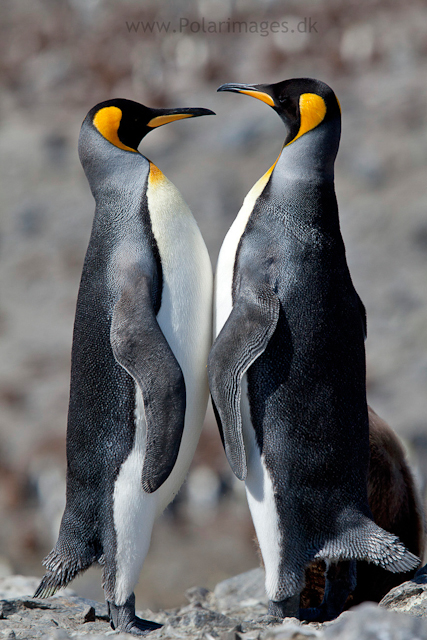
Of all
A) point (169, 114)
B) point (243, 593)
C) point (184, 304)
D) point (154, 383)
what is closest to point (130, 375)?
point (154, 383)

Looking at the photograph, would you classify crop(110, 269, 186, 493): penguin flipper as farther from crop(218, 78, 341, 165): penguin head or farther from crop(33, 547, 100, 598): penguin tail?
crop(218, 78, 341, 165): penguin head

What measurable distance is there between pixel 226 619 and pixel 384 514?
96 centimetres

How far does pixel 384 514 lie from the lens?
8.63 feet

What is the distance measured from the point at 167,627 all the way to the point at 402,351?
20.9 feet

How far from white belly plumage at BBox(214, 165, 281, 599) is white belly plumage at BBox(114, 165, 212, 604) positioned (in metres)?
0.08

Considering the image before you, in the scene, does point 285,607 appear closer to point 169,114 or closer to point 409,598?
point 409,598

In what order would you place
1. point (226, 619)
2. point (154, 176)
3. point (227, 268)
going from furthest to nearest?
point (154, 176) < point (227, 268) < point (226, 619)

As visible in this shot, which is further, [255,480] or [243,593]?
[243,593]

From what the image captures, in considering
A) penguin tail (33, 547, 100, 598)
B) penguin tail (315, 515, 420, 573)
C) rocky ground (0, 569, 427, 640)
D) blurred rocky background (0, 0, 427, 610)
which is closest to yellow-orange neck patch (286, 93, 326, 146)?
penguin tail (315, 515, 420, 573)

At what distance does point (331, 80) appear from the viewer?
1138 cm

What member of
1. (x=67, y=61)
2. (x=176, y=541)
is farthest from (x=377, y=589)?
(x=67, y=61)

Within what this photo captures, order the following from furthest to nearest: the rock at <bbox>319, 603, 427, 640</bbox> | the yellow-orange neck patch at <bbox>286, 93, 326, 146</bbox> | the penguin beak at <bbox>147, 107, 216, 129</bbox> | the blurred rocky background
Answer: the blurred rocky background < the penguin beak at <bbox>147, 107, 216, 129</bbox> < the yellow-orange neck patch at <bbox>286, 93, 326, 146</bbox> < the rock at <bbox>319, 603, 427, 640</bbox>

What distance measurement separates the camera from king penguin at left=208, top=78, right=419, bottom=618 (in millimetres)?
2092

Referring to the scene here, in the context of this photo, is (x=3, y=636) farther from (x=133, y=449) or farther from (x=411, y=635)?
(x=411, y=635)
